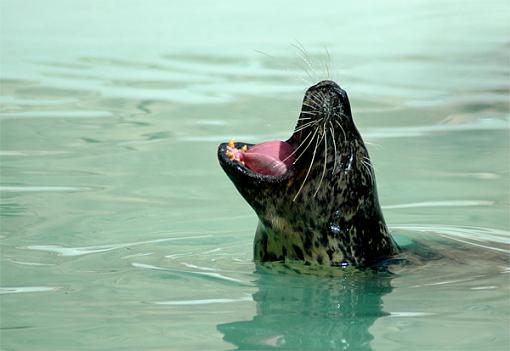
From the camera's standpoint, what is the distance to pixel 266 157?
5.63 meters

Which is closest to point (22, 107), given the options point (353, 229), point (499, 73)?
point (499, 73)

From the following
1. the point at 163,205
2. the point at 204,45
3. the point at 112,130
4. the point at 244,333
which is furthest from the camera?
the point at 204,45

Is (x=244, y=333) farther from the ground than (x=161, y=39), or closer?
closer

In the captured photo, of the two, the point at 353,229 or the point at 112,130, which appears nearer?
the point at 353,229

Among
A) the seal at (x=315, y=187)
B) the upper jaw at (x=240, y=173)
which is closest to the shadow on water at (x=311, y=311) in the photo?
the seal at (x=315, y=187)

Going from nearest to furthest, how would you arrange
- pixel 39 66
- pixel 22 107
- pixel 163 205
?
pixel 163 205 → pixel 22 107 → pixel 39 66

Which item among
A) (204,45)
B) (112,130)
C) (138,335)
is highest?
(204,45)

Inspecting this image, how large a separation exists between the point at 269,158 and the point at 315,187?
235 mm

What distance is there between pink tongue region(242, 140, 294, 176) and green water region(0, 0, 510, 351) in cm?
32

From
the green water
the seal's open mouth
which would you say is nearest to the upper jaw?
the seal's open mouth

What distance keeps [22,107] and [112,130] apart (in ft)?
3.54

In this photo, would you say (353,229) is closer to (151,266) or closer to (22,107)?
(151,266)

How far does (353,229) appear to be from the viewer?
19.1 feet

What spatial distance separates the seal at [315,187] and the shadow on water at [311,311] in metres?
0.13
